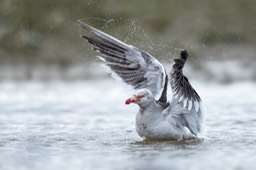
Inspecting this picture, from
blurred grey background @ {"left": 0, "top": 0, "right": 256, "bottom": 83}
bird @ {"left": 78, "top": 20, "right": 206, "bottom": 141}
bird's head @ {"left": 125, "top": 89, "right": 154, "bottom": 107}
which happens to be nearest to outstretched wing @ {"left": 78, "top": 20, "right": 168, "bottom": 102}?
bird @ {"left": 78, "top": 20, "right": 206, "bottom": 141}

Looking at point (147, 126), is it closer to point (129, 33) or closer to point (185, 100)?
point (185, 100)

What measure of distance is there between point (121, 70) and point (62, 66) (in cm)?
1031

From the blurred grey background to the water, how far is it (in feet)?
9.97

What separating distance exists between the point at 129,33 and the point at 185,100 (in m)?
12.3

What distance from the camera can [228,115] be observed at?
1230cm

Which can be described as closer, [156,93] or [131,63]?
[156,93]

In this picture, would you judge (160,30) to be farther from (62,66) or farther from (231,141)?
(231,141)

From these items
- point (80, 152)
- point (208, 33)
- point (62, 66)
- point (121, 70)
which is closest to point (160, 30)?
point (208, 33)

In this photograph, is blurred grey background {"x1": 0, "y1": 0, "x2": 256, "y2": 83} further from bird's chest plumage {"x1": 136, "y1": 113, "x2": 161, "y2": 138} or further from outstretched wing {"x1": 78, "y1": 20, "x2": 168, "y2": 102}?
bird's chest plumage {"x1": 136, "y1": 113, "x2": 161, "y2": 138}

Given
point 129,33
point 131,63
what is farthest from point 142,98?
point 129,33

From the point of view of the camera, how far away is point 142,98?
9547 millimetres

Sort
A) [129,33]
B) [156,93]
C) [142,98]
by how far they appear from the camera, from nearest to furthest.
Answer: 1. [142,98]
2. [156,93]
3. [129,33]

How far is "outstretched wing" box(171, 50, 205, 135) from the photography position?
29.9ft

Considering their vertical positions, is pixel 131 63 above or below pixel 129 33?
below
